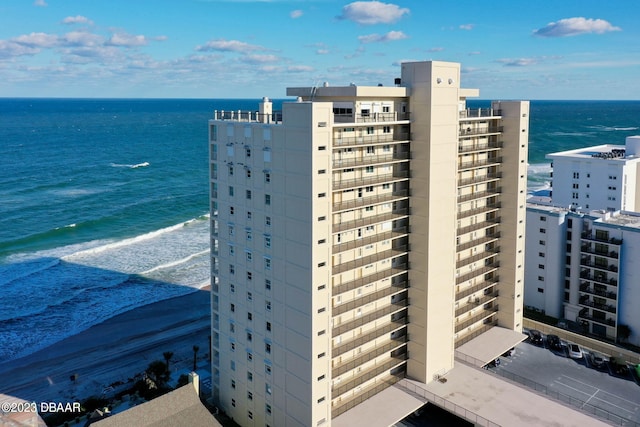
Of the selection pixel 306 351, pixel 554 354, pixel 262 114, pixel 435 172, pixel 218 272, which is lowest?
pixel 554 354

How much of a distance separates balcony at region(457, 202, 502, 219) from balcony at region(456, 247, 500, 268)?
395 centimetres

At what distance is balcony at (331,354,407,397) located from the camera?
38219mm

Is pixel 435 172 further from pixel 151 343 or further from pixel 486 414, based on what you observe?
pixel 151 343

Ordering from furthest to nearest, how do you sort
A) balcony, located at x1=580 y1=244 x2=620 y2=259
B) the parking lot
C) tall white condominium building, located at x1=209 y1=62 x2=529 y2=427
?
balcony, located at x1=580 y1=244 x2=620 y2=259
the parking lot
tall white condominium building, located at x1=209 y1=62 x2=529 y2=427

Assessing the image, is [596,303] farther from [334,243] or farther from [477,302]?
[334,243]

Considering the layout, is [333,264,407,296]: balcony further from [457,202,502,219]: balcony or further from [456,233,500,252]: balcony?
[457,202,502,219]: balcony

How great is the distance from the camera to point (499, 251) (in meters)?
51.5

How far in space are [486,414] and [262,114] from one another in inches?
1016

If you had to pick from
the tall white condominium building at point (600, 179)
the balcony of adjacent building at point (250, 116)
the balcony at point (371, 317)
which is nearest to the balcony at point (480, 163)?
the balcony at point (371, 317)

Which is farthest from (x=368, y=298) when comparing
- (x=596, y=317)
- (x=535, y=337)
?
(x=596, y=317)

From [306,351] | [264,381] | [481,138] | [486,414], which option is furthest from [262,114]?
[486,414]

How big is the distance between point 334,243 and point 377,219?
4.04 meters

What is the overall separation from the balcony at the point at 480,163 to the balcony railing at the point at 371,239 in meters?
9.01

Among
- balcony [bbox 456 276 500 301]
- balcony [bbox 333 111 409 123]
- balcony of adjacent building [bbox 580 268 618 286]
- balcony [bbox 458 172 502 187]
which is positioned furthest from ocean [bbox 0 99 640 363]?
balcony of adjacent building [bbox 580 268 618 286]
